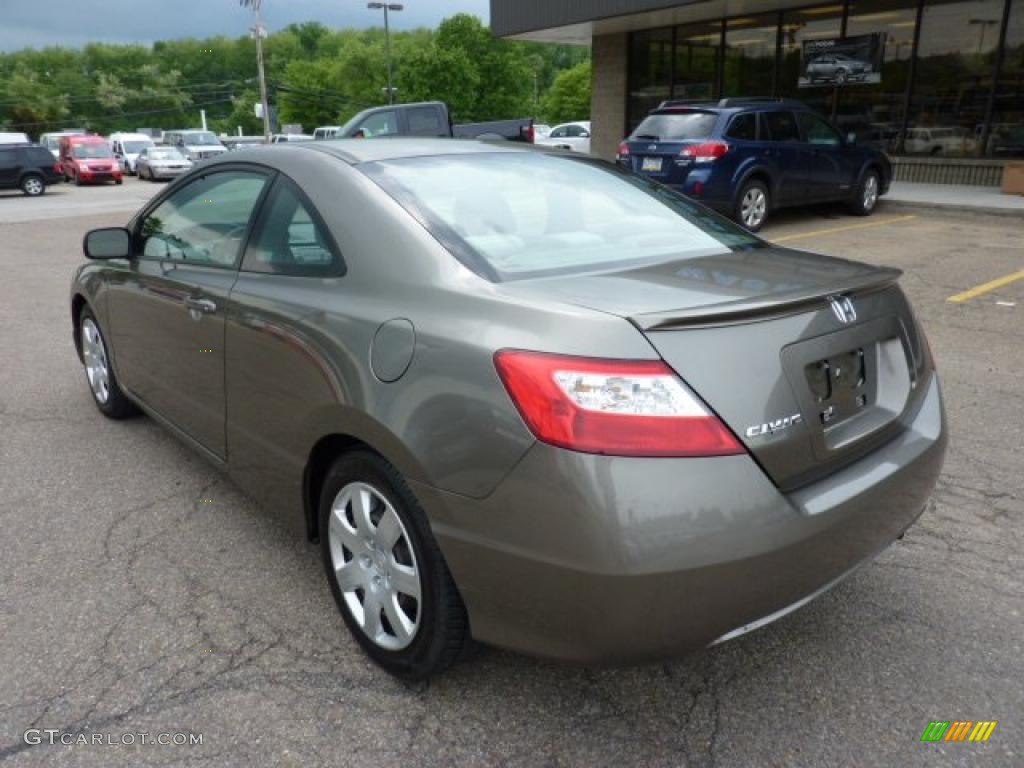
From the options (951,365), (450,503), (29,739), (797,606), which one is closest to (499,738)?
(450,503)

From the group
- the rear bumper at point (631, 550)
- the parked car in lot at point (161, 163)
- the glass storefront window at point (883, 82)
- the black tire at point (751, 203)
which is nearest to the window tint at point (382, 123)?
the black tire at point (751, 203)

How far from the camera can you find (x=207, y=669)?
2.49m

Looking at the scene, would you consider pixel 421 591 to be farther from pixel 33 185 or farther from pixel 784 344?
pixel 33 185

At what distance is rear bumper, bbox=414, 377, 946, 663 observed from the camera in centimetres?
180

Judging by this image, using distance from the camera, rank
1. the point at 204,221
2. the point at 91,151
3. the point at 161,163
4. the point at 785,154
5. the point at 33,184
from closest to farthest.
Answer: the point at 204,221 < the point at 785,154 < the point at 33,184 < the point at 91,151 < the point at 161,163

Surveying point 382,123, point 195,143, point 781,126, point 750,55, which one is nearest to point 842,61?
point 750,55

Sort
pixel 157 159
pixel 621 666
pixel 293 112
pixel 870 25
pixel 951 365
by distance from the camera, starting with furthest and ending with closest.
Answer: pixel 293 112 < pixel 157 159 < pixel 870 25 < pixel 951 365 < pixel 621 666

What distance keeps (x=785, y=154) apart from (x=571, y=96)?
215 ft

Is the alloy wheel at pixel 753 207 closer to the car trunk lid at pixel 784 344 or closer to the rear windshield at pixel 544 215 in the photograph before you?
the rear windshield at pixel 544 215

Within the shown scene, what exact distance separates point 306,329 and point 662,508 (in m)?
1.27

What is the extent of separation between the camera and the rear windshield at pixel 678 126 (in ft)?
36.4

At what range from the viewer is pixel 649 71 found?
20562 mm

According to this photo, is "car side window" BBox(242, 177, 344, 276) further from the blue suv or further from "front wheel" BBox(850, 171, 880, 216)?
"front wheel" BBox(850, 171, 880, 216)

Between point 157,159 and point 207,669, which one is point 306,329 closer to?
point 207,669
